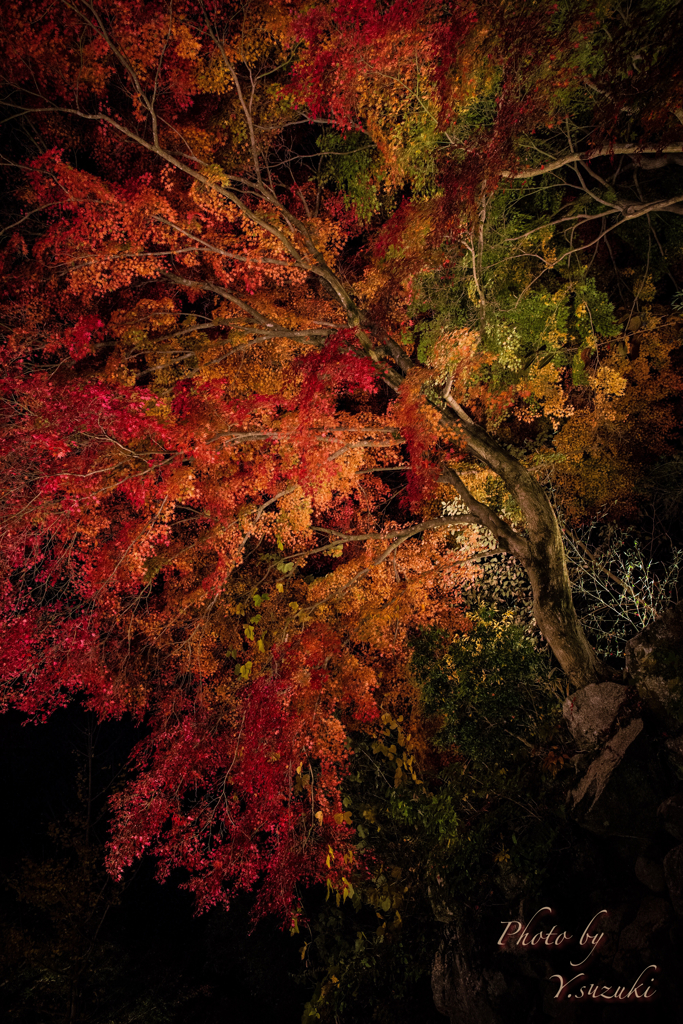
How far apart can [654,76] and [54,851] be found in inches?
744

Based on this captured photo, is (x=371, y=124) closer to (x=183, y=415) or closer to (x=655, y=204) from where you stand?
(x=655, y=204)

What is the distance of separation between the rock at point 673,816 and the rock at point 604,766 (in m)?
0.53

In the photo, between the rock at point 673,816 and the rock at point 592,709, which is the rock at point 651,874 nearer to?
the rock at point 673,816

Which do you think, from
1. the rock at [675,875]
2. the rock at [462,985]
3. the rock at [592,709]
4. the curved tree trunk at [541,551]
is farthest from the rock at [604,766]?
the rock at [462,985]

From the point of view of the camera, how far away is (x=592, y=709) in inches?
224

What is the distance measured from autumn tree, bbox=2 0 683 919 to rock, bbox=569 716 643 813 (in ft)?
3.42

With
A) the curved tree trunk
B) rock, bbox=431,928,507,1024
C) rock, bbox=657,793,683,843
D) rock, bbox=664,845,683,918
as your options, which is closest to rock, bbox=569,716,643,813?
rock, bbox=657,793,683,843

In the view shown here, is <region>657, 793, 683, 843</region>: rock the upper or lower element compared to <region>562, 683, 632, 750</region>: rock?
lower


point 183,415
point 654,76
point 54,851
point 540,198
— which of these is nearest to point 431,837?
point 183,415

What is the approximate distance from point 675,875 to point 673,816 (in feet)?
1.44

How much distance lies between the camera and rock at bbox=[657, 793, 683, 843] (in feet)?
14.5

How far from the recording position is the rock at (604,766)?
5148 mm

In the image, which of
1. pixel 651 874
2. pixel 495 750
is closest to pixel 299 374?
pixel 495 750

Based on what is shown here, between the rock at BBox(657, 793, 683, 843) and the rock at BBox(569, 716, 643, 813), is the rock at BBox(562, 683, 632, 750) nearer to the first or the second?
the rock at BBox(569, 716, 643, 813)
